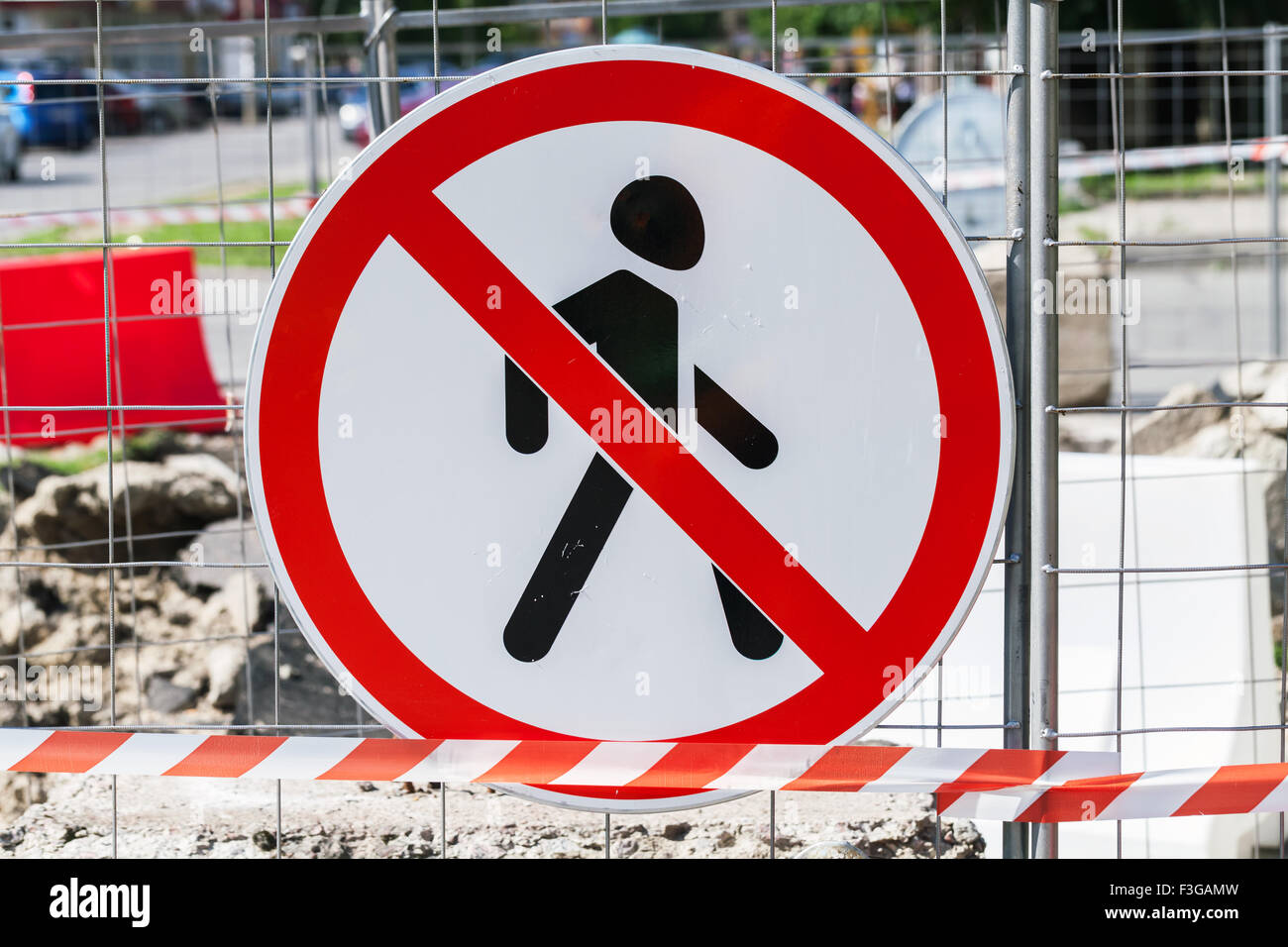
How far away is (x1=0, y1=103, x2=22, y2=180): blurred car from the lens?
17000mm

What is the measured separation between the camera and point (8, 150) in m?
17.7

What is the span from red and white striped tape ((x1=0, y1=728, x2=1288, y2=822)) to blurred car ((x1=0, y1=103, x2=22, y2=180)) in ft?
55.4

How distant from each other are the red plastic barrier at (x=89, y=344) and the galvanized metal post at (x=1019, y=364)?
5636mm

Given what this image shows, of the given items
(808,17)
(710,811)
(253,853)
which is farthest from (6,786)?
(808,17)

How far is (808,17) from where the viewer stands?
959 inches

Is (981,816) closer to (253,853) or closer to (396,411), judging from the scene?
(396,411)

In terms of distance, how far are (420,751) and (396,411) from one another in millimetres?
578

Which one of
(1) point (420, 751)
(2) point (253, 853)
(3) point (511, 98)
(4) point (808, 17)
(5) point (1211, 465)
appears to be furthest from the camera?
(4) point (808, 17)

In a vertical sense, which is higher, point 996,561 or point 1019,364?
point 1019,364

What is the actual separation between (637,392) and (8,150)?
61.6 ft

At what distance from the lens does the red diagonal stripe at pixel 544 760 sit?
6.59 ft

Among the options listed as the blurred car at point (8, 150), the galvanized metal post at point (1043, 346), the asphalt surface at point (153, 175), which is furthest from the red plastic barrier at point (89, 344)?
the blurred car at point (8, 150)

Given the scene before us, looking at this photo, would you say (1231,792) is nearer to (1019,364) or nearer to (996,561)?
(996,561)

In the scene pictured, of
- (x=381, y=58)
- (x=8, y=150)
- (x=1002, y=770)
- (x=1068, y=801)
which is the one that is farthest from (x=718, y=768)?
(x=8, y=150)
